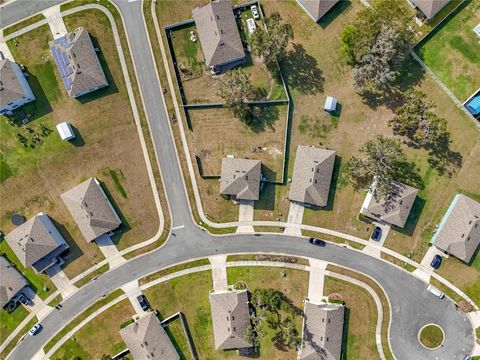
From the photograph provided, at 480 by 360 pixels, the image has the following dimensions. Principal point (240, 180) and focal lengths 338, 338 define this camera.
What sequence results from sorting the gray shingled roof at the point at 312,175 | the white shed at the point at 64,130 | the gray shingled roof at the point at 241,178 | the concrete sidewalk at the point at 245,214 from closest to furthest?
the gray shingled roof at the point at 312,175
the gray shingled roof at the point at 241,178
the white shed at the point at 64,130
the concrete sidewalk at the point at 245,214

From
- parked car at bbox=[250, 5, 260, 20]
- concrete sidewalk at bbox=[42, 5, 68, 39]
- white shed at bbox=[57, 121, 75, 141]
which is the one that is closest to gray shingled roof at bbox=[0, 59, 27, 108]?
white shed at bbox=[57, 121, 75, 141]

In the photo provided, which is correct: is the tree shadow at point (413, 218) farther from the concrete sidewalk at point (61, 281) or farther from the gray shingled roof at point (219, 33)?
the concrete sidewalk at point (61, 281)

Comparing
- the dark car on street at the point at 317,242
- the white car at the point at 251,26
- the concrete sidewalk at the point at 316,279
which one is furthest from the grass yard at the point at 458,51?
the concrete sidewalk at the point at 316,279

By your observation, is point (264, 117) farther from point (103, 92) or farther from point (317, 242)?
point (103, 92)

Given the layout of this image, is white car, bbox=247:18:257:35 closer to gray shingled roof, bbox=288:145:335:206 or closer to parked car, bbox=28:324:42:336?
gray shingled roof, bbox=288:145:335:206

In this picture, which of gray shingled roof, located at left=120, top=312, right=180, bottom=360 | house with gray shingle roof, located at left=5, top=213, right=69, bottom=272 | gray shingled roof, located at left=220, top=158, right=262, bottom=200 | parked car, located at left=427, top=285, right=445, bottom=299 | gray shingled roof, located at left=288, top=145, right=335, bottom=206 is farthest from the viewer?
parked car, located at left=427, top=285, right=445, bottom=299

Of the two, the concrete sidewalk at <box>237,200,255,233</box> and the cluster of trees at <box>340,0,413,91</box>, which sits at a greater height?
the cluster of trees at <box>340,0,413,91</box>

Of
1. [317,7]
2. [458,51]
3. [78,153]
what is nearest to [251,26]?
[317,7]
